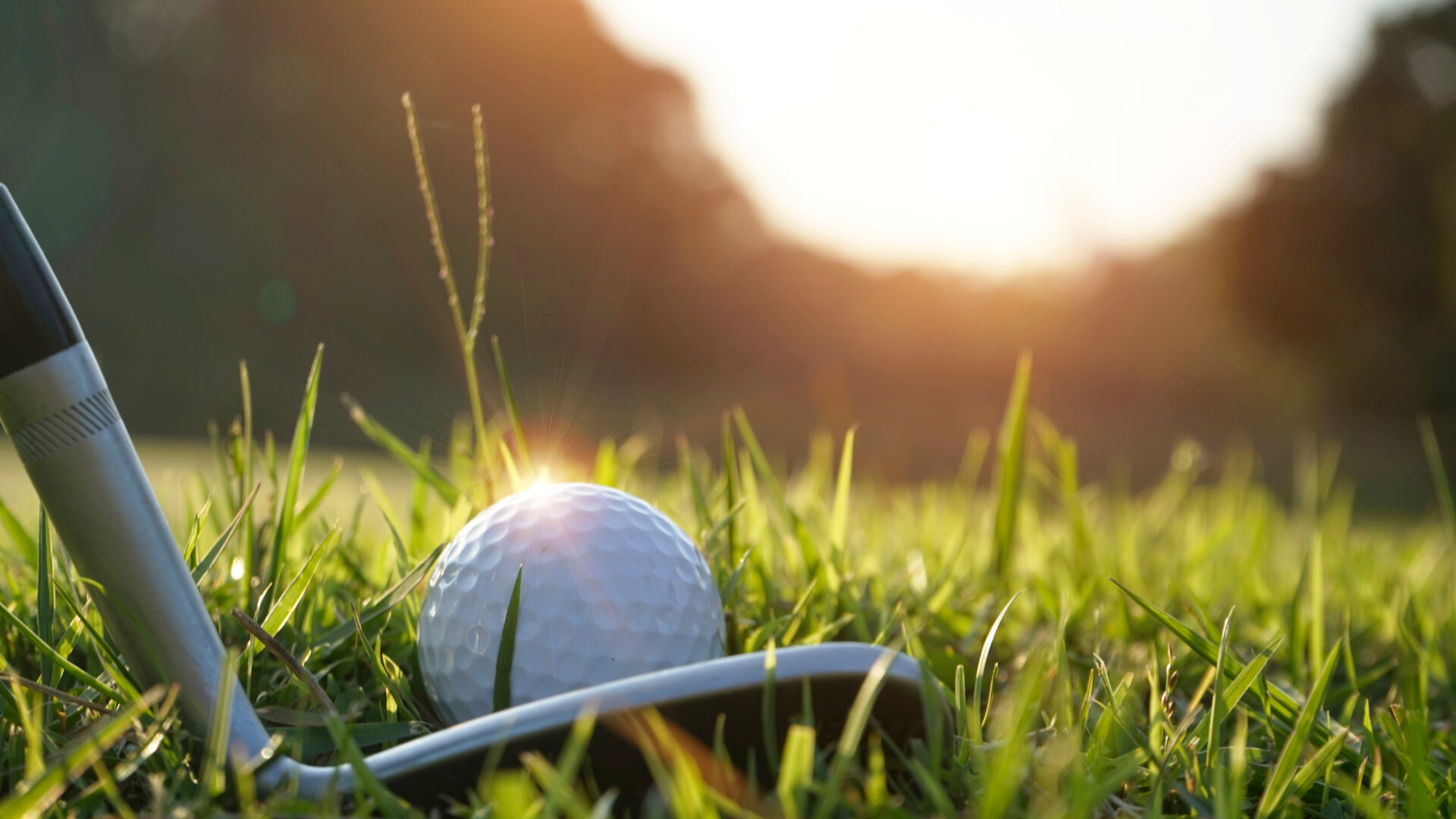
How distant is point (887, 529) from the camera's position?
2.63 meters

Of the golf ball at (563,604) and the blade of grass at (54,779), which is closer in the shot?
the blade of grass at (54,779)

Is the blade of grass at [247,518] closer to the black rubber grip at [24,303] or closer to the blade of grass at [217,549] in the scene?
the blade of grass at [217,549]

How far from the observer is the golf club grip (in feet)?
2.71

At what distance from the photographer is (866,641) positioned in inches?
52.9

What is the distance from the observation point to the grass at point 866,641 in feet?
2.60

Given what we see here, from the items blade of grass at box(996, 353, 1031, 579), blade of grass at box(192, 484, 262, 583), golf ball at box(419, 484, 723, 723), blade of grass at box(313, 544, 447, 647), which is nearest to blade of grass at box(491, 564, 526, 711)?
golf ball at box(419, 484, 723, 723)

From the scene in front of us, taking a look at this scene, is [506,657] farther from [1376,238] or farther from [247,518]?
[1376,238]

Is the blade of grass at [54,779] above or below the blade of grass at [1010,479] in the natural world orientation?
above

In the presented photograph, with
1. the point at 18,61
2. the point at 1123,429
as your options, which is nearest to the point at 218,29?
the point at 18,61

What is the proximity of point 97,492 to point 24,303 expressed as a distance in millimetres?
176

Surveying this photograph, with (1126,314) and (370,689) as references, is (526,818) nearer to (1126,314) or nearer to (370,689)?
(370,689)

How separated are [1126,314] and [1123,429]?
2.46m

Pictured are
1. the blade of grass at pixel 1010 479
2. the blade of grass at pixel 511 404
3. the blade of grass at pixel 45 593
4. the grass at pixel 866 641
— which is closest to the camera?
the grass at pixel 866 641

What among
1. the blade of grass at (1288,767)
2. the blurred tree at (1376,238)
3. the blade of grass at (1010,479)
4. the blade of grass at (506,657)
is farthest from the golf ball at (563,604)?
the blurred tree at (1376,238)
